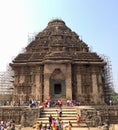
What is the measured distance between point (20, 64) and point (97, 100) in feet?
35.0

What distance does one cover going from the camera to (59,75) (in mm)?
26750

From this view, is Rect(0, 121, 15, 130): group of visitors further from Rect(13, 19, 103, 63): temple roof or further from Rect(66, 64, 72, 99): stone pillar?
Rect(13, 19, 103, 63): temple roof

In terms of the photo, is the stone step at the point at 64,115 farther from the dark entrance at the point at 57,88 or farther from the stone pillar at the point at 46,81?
the dark entrance at the point at 57,88

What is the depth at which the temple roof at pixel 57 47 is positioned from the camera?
27.7 m

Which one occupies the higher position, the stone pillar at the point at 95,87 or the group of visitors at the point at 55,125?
the stone pillar at the point at 95,87

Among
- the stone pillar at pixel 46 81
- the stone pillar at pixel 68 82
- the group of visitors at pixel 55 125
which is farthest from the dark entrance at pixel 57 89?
the group of visitors at pixel 55 125

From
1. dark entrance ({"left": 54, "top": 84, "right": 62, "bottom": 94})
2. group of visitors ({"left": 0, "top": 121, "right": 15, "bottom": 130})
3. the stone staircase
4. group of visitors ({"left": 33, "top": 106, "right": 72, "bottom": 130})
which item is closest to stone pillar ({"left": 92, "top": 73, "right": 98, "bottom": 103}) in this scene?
dark entrance ({"left": 54, "top": 84, "right": 62, "bottom": 94})

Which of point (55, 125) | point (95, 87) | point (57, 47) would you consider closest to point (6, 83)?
point (57, 47)

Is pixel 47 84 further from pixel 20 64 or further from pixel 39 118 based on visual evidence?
pixel 39 118

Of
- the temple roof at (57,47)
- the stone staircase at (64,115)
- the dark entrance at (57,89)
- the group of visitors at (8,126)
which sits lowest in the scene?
the group of visitors at (8,126)

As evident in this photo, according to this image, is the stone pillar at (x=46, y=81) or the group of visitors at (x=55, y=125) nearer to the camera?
the group of visitors at (x=55, y=125)

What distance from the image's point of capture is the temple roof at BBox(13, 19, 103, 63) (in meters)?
27.7

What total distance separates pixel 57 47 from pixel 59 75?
4.63 metres

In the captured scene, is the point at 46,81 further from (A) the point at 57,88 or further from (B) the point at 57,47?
(B) the point at 57,47
